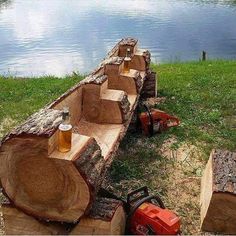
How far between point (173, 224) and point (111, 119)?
232 cm

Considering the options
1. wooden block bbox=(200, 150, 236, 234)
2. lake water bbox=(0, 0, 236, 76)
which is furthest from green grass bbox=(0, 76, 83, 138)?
lake water bbox=(0, 0, 236, 76)

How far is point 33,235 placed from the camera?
13.6 feet

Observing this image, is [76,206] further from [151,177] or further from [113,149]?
[151,177]

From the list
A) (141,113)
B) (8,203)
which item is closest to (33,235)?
(8,203)

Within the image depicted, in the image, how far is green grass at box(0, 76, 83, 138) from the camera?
849 centimetres

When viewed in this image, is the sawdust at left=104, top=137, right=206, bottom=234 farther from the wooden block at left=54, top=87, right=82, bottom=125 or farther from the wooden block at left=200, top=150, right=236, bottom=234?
the wooden block at left=54, top=87, right=82, bottom=125

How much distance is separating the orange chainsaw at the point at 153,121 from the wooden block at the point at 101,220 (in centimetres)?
307

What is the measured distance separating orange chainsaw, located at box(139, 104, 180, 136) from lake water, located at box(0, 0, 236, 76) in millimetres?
11781

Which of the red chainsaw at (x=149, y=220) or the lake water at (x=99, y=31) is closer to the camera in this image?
the red chainsaw at (x=149, y=220)

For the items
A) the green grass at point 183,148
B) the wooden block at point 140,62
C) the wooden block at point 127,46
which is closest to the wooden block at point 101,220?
the green grass at point 183,148

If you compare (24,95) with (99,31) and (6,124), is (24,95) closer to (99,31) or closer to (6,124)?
(6,124)

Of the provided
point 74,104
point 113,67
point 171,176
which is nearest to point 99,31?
point 113,67

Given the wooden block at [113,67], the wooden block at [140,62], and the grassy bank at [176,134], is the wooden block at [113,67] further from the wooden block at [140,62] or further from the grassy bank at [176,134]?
the wooden block at [140,62]

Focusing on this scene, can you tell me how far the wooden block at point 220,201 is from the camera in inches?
185
